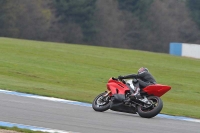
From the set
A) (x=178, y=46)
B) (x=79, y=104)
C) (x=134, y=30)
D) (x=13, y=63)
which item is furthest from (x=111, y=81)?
(x=134, y=30)

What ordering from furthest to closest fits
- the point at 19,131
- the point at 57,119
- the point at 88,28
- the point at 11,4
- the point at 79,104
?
the point at 88,28 → the point at 11,4 → the point at 79,104 → the point at 57,119 → the point at 19,131

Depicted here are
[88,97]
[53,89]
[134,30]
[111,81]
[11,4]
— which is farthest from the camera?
[134,30]

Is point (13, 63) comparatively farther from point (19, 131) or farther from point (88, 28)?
point (88, 28)

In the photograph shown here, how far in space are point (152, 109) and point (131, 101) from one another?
0.65 metres

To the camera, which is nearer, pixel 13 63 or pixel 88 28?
pixel 13 63

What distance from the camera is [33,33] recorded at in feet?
254

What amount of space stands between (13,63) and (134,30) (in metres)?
65.3

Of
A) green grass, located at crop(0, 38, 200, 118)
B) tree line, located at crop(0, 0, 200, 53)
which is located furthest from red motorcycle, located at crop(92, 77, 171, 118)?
tree line, located at crop(0, 0, 200, 53)

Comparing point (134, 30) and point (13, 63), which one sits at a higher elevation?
point (134, 30)

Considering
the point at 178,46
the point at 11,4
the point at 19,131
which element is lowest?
the point at 19,131

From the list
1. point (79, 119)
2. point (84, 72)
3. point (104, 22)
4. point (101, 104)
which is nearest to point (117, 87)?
point (101, 104)

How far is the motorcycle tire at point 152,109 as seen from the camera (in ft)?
42.7

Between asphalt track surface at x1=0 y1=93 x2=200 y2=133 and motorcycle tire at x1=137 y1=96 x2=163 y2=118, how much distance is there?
0.50 ft

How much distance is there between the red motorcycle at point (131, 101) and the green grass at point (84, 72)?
254cm
